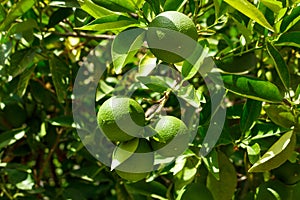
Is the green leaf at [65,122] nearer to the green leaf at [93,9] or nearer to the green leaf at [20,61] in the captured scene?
the green leaf at [20,61]

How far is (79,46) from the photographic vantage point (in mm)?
1464

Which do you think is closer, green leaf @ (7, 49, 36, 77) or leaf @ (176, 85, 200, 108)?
leaf @ (176, 85, 200, 108)

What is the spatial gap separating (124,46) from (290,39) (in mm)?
302

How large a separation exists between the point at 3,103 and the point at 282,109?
78 centimetres

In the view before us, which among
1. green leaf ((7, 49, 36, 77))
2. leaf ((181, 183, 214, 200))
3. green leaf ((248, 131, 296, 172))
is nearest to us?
green leaf ((248, 131, 296, 172))

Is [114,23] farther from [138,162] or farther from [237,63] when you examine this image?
[237,63]

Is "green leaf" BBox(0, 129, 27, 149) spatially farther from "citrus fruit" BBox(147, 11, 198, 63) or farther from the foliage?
"citrus fruit" BBox(147, 11, 198, 63)

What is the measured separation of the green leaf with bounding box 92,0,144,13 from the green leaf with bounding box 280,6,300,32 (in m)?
0.26

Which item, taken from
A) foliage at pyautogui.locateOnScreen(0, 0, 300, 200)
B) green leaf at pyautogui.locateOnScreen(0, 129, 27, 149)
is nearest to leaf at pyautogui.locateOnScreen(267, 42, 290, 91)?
foliage at pyautogui.locateOnScreen(0, 0, 300, 200)

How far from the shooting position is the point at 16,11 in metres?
1.08

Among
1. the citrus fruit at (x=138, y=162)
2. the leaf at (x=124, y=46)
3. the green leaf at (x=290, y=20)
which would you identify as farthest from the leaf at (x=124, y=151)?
the green leaf at (x=290, y=20)

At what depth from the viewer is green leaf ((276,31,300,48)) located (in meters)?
0.96

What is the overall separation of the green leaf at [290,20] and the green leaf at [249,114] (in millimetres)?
163

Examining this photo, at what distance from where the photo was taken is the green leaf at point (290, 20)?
979 mm
